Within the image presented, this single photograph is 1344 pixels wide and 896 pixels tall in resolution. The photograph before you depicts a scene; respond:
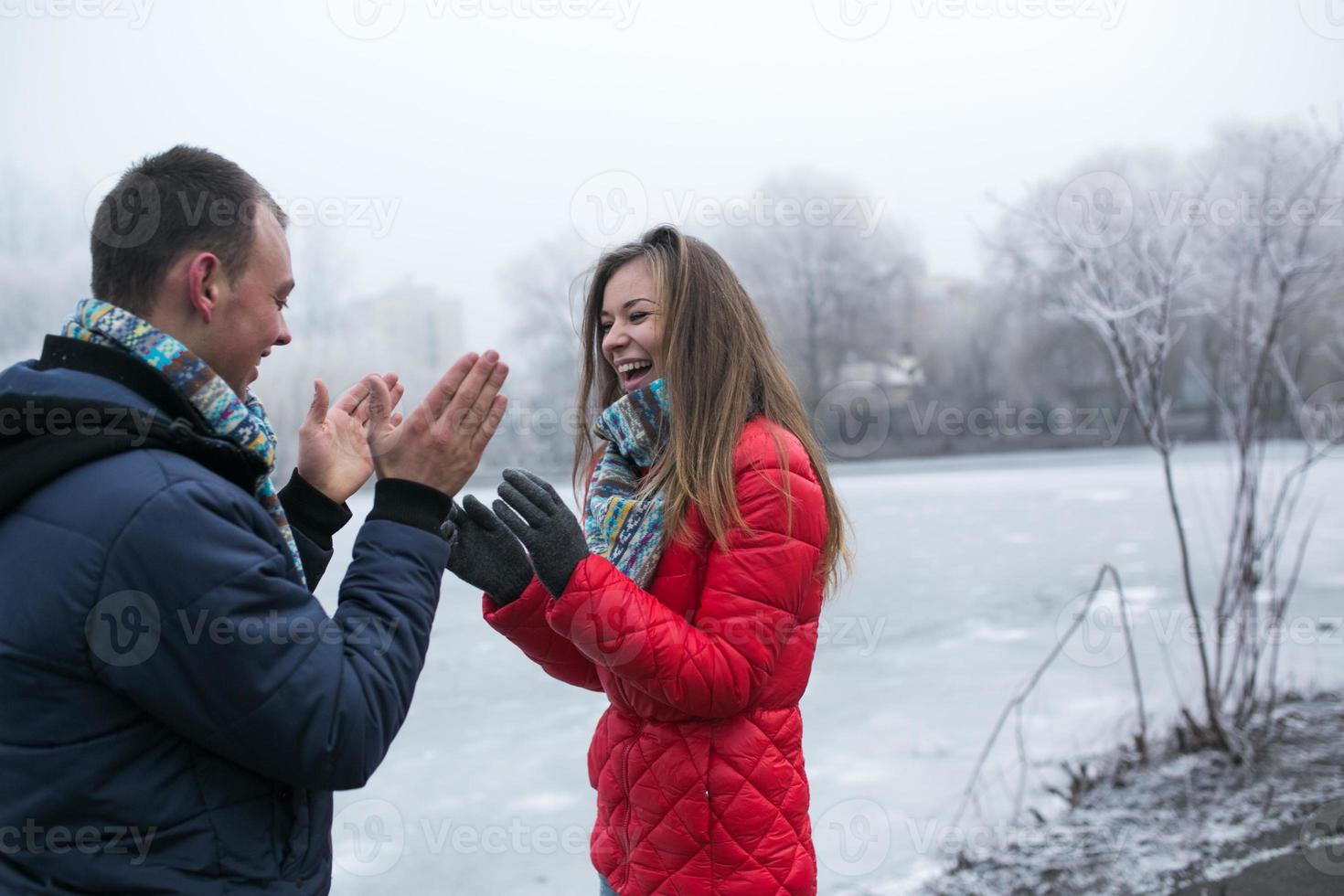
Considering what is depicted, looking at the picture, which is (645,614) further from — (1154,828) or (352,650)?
(1154,828)

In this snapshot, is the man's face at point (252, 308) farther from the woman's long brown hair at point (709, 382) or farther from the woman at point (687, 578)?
the woman's long brown hair at point (709, 382)

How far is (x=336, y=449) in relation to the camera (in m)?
1.44

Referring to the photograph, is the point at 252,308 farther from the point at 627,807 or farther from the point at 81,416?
the point at 627,807

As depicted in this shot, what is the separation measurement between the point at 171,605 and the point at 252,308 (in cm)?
36

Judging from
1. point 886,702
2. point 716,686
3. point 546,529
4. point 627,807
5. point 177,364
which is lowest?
point 886,702

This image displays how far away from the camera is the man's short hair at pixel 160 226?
1.12 m

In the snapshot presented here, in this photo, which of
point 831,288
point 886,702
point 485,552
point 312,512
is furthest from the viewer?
point 831,288

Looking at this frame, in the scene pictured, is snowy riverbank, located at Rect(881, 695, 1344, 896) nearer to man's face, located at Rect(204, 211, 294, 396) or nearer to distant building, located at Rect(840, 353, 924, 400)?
man's face, located at Rect(204, 211, 294, 396)

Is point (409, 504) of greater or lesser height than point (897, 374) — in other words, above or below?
below

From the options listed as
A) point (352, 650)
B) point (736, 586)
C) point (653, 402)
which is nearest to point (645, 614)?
point (736, 586)

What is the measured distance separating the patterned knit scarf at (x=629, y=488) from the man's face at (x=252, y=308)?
2.19 ft

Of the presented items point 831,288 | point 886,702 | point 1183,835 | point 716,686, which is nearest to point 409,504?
point 716,686

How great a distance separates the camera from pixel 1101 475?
11.2m

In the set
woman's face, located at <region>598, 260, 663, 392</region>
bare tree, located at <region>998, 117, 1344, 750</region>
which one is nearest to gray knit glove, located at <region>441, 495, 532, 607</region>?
woman's face, located at <region>598, 260, 663, 392</region>
